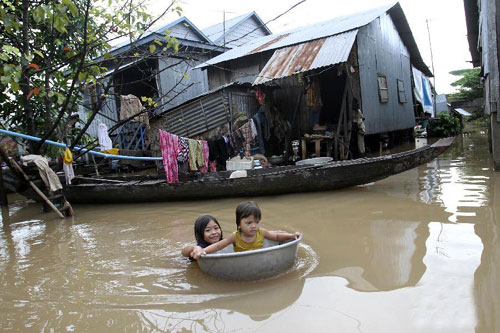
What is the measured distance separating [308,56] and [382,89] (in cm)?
347

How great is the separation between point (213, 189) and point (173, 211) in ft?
2.64

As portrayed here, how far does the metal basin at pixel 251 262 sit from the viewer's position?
9.50 ft

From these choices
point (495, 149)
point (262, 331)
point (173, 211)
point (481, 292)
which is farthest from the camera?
point (495, 149)

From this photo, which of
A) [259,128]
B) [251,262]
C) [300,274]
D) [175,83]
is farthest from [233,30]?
[251,262]

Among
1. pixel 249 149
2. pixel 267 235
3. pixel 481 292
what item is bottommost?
pixel 481 292

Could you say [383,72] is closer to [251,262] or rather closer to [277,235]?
[277,235]

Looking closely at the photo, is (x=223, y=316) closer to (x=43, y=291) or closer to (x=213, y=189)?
(x=43, y=291)

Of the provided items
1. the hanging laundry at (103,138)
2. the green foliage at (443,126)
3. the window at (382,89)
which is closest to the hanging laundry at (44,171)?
the hanging laundry at (103,138)

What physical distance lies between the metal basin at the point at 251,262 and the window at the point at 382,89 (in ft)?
29.6

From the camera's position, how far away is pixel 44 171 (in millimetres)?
6387

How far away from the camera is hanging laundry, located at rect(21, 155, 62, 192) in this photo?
20.7 ft

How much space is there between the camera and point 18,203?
9180 millimetres

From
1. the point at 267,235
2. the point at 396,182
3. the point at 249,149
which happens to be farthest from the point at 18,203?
the point at 396,182

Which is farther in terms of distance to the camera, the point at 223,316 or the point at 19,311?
the point at 19,311
